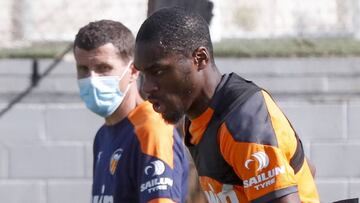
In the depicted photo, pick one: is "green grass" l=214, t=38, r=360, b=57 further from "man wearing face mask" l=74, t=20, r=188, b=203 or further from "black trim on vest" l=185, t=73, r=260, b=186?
"black trim on vest" l=185, t=73, r=260, b=186

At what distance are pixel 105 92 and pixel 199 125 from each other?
4.32 feet

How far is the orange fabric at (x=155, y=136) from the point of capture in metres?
4.29

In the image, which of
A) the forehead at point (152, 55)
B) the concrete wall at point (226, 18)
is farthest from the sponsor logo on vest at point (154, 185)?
the concrete wall at point (226, 18)

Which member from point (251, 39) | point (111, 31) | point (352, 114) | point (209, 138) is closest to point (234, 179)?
point (209, 138)

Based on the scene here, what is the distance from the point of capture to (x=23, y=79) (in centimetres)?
639

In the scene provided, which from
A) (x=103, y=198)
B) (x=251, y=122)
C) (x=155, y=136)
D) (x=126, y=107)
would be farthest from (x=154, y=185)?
(x=251, y=122)

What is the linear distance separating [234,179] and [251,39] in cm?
372

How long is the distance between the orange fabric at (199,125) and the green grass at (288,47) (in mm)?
2891

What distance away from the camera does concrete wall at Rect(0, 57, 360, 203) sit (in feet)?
20.2

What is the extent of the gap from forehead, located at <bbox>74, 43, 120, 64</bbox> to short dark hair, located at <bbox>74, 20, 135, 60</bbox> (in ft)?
0.05

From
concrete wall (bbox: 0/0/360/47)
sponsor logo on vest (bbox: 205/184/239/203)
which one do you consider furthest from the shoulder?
concrete wall (bbox: 0/0/360/47)

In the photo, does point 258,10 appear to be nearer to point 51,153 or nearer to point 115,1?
point 115,1

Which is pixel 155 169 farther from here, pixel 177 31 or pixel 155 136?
pixel 177 31

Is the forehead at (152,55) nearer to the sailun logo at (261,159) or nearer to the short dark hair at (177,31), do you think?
the short dark hair at (177,31)
